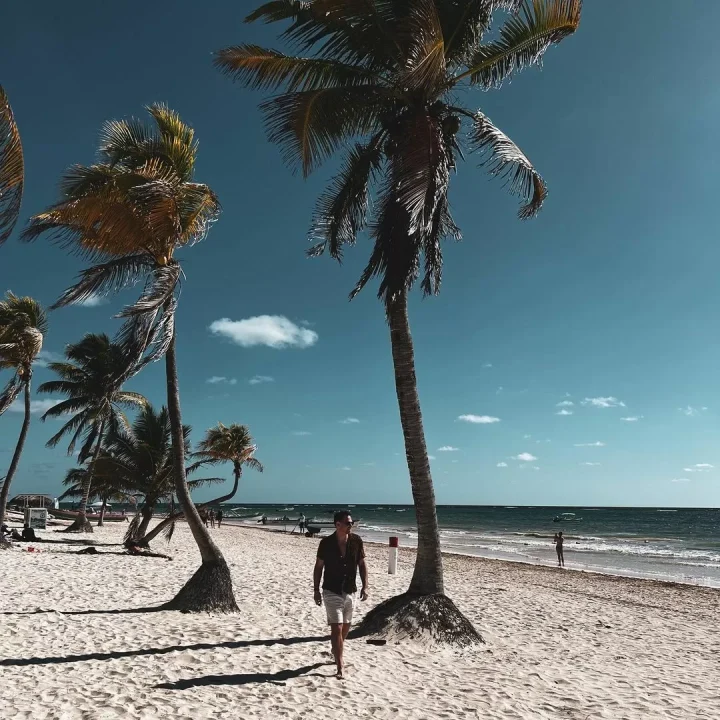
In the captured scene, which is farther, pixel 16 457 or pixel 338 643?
pixel 16 457

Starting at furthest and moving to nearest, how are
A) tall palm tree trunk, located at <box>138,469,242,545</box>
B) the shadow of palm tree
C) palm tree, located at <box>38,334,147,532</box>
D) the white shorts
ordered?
palm tree, located at <box>38,334,147,532</box>
tall palm tree trunk, located at <box>138,469,242,545</box>
the white shorts
the shadow of palm tree

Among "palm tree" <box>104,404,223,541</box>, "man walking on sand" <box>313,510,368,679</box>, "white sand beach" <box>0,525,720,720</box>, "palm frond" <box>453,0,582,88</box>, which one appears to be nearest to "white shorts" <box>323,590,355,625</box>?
"man walking on sand" <box>313,510,368,679</box>

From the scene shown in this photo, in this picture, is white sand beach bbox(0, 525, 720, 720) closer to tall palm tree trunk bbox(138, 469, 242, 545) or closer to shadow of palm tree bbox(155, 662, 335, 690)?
shadow of palm tree bbox(155, 662, 335, 690)

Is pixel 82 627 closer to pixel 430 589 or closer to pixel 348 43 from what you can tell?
pixel 430 589

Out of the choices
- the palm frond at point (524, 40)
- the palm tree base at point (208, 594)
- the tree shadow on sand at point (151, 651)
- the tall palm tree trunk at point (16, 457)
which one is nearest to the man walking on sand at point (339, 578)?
the tree shadow on sand at point (151, 651)

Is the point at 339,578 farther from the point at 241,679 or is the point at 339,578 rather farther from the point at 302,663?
the point at 241,679

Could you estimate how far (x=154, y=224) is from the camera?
923 cm

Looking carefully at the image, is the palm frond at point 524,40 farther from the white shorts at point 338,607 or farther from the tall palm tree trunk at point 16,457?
the tall palm tree trunk at point 16,457

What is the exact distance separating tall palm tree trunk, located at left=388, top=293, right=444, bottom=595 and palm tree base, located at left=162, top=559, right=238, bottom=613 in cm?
295

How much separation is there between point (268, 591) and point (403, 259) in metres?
7.48

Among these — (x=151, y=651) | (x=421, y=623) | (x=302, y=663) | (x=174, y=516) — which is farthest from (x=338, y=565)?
(x=174, y=516)

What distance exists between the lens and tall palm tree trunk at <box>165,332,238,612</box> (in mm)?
8820

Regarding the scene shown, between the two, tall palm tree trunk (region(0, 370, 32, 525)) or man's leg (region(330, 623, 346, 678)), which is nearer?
man's leg (region(330, 623, 346, 678))

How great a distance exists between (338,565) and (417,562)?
285 cm
